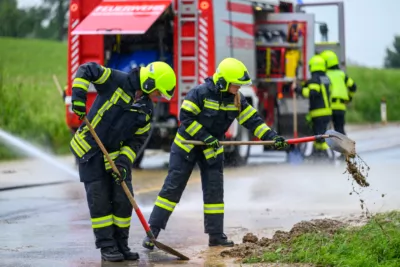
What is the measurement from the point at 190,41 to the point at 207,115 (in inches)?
271

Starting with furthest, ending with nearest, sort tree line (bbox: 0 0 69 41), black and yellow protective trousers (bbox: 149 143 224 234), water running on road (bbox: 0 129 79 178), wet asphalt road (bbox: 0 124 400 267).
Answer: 1. tree line (bbox: 0 0 69 41)
2. water running on road (bbox: 0 129 79 178)
3. black and yellow protective trousers (bbox: 149 143 224 234)
4. wet asphalt road (bbox: 0 124 400 267)

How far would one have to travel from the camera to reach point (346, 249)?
23.7 feet

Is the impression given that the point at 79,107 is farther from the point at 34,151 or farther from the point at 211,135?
the point at 34,151

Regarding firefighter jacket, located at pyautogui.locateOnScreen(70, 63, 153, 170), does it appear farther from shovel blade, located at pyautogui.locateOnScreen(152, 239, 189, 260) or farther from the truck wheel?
the truck wheel

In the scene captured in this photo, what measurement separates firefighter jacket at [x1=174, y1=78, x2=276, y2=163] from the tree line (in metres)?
16.8

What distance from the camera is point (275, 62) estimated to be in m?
17.5

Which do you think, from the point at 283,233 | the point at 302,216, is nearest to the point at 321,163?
the point at 302,216

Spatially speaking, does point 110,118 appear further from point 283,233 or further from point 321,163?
point 321,163

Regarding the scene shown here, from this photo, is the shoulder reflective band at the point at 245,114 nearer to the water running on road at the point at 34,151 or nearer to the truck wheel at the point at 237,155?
the water running on road at the point at 34,151

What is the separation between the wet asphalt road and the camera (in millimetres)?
8195

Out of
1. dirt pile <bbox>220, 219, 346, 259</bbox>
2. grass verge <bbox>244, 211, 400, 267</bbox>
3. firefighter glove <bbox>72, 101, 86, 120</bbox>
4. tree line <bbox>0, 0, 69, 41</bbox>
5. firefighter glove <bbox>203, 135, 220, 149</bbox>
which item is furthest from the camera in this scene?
tree line <bbox>0, 0, 69, 41</bbox>

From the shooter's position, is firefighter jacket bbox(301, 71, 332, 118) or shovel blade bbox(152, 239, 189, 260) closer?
shovel blade bbox(152, 239, 189, 260)

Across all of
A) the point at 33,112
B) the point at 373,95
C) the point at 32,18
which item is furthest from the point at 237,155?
the point at 32,18

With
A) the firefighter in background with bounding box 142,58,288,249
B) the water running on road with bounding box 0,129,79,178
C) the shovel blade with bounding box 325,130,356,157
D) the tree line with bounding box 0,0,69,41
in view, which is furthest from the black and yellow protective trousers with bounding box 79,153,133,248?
the tree line with bounding box 0,0,69,41
